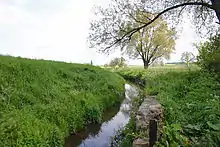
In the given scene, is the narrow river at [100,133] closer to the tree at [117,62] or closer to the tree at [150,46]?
the tree at [150,46]

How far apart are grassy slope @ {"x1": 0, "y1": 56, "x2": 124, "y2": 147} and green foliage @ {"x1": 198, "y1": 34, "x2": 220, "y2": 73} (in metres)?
Result: 5.88

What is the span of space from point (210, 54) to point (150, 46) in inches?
813

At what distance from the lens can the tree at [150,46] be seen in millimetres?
31703

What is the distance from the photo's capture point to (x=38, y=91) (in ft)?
26.4

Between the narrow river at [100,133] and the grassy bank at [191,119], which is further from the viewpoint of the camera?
the narrow river at [100,133]

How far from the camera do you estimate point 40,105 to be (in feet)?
23.7

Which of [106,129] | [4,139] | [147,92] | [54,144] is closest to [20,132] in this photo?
[4,139]

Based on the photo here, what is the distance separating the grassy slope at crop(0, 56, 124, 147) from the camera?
5.49m

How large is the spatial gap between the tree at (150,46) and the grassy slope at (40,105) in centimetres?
2159

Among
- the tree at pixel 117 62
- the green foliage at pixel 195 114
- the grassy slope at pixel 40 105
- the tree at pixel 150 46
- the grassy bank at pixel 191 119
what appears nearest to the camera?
the grassy bank at pixel 191 119

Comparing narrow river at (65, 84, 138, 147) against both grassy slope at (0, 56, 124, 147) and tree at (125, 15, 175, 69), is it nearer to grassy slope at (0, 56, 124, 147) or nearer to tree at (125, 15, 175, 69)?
grassy slope at (0, 56, 124, 147)

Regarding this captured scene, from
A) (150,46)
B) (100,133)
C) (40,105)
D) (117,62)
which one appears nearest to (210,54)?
(100,133)

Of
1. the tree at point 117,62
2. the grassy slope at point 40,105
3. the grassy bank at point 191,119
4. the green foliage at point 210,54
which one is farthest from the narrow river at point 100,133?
the tree at point 117,62

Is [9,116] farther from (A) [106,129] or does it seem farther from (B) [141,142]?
(A) [106,129]
